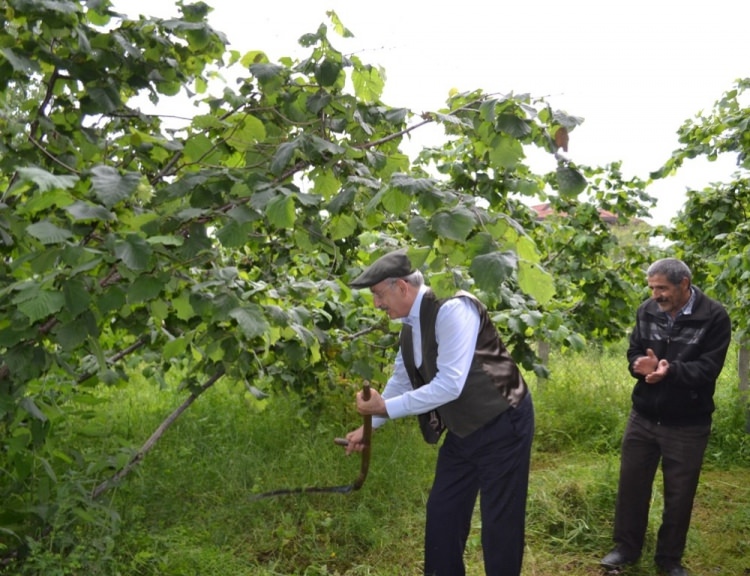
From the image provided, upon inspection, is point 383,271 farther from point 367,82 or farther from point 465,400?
point 367,82

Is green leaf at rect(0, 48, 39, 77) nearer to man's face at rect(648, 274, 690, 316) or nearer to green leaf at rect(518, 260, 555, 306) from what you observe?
green leaf at rect(518, 260, 555, 306)

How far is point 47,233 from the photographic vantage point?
2.01 m

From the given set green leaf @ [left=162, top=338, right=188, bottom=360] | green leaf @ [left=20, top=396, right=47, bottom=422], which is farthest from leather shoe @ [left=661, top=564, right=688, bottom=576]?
green leaf @ [left=20, top=396, right=47, bottom=422]

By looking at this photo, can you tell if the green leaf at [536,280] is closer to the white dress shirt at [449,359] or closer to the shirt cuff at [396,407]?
the white dress shirt at [449,359]

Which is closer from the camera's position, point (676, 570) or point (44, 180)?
point (44, 180)

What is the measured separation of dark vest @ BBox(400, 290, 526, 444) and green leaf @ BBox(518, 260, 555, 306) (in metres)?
1.19

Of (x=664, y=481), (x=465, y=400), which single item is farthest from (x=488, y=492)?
(x=664, y=481)

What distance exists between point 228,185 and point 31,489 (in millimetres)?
2272

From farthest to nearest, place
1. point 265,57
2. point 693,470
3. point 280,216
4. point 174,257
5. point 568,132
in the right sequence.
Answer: point 693,470 < point 265,57 < point 174,257 < point 568,132 < point 280,216

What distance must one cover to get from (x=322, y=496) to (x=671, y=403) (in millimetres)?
2272

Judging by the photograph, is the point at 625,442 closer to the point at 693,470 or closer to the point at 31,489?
the point at 693,470

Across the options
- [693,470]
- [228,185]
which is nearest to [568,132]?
[228,185]

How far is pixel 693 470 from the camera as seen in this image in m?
4.26

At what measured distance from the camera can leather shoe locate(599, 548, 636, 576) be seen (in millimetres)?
4480
